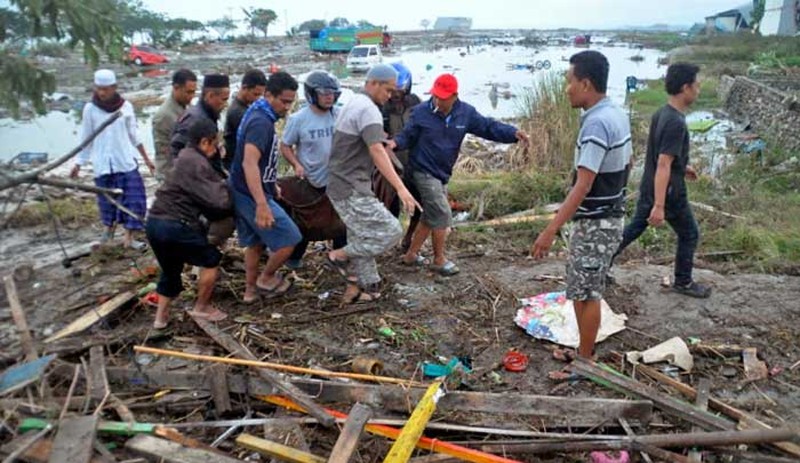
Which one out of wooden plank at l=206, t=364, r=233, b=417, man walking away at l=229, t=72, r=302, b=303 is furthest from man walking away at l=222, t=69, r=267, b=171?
wooden plank at l=206, t=364, r=233, b=417

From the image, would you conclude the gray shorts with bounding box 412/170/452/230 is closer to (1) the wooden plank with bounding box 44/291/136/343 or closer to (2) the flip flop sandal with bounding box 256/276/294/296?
(2) the flip flop sandal with bounding box 256/276/294/296

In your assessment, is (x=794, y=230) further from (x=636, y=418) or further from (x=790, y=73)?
(x=790, y=73)

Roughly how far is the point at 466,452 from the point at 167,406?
173cm

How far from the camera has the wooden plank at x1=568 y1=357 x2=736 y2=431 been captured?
297 cm

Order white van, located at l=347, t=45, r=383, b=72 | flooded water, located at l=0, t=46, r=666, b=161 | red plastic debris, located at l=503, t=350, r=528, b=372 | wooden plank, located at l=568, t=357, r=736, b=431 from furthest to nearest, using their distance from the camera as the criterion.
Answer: white van, located at l=347, t=45, r=383, b=72, flooded water, located at l=0, t=46, r=666, b=161, red plastic debris, located at l=503, t=350, r=528, b=372, wooden plank, located at l=568, t=357, r=736, b=431

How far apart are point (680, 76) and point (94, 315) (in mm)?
4606

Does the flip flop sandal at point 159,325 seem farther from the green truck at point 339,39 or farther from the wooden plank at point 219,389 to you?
the green truck at point 339,39

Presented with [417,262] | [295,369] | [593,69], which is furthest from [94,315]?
[593,69]

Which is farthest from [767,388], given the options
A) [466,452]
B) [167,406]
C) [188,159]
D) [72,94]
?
[72,94]

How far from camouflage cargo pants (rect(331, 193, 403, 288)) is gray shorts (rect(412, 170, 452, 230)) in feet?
2.08

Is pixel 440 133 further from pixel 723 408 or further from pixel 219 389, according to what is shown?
pixel 723 408

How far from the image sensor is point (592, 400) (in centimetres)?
305

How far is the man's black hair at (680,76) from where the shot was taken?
4113 mm

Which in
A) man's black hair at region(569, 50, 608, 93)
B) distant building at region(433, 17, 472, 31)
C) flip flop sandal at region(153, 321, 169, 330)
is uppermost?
distant building at region(433, 17, 472, 31)
